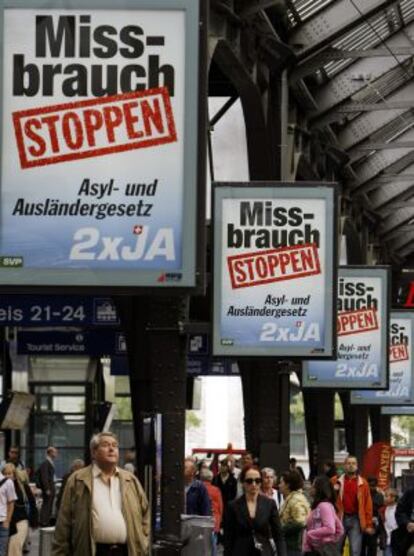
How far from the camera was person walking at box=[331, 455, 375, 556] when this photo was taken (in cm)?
2919

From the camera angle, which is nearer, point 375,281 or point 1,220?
point 1,220

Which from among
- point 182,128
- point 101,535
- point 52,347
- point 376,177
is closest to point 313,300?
point 182,128

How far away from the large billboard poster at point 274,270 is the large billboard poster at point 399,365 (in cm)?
1713

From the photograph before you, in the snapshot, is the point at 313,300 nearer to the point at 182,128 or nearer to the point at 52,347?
the point at 182,128

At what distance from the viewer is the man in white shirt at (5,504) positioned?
27578mm

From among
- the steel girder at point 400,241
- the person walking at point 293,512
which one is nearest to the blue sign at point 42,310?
the person walking at point 293,512

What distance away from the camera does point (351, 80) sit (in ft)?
132

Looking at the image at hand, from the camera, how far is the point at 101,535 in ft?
45.1

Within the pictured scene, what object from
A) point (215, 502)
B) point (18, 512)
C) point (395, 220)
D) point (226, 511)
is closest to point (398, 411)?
point (395, 220)

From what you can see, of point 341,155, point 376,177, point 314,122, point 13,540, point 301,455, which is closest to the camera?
point 13,540

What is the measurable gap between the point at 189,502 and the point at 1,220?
8681mm

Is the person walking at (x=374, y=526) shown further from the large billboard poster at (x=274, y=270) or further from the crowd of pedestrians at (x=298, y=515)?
the large billboard poster at (x=274, y=270)

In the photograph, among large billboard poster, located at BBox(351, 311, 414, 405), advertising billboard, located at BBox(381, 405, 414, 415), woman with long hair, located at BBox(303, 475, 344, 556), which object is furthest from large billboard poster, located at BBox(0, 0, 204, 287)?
advertising billboard, located at BBox(381, 405, 414, 415)

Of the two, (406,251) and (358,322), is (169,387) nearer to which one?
(358,322)
